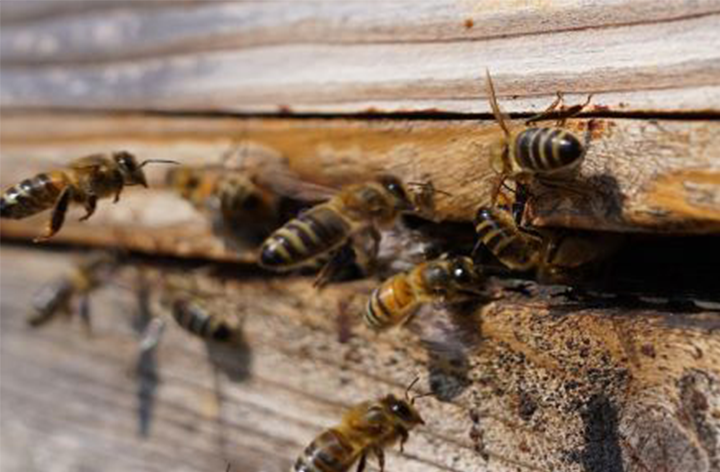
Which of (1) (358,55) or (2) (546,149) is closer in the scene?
(2) (546,149)

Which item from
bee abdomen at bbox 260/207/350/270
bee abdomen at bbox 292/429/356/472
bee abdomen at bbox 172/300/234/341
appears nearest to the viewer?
bee abdomen at bbox 292/429/356/472

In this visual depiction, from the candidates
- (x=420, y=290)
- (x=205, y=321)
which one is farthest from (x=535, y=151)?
(x=205, y=321)

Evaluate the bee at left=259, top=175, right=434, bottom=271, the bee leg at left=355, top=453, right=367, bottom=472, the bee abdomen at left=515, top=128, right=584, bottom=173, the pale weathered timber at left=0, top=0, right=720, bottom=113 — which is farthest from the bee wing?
the bee abdomen at left=515, top=128, right=584, bottom=173

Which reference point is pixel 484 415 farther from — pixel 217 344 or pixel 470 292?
pixel 217 344

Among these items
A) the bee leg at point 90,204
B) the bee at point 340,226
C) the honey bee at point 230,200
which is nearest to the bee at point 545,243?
the bee at point 340,226

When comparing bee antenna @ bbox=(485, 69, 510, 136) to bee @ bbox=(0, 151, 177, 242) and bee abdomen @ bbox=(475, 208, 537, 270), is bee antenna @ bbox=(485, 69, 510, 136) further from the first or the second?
bee @ bbox=(0, 151, 177, 242)

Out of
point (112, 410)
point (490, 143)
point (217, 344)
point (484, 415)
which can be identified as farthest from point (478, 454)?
point (112, 410)

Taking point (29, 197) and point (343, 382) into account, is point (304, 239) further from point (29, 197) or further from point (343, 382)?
point (29, 197)
